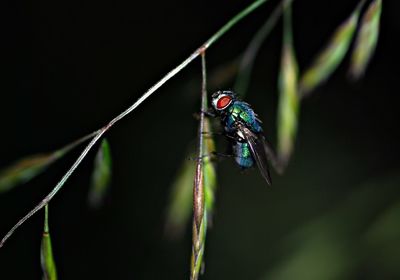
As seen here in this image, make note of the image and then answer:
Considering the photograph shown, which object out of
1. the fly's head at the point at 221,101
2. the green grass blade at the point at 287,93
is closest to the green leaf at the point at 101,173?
the fly's head at the point at 221,101

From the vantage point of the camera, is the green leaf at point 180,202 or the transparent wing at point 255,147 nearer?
the transparent wing at point 255,147

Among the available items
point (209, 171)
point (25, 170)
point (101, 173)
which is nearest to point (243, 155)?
point (209, 171)

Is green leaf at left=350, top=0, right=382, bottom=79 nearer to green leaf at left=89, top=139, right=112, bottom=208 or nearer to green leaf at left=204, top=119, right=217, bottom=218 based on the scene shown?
green leaf at left=204, top=119, right=217, bottom=218

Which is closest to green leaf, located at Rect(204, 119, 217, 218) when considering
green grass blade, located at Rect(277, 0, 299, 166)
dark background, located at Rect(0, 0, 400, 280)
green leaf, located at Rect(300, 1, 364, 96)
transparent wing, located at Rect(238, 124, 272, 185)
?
transparent wing, located at Rect(238, 124, 272, 185)

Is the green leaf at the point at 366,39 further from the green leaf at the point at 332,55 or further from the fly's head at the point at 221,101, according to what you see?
the fly's head at the point at 221,101

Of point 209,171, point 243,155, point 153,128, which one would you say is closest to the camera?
point 209,171

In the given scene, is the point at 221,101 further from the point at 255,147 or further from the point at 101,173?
the point at 101,173
